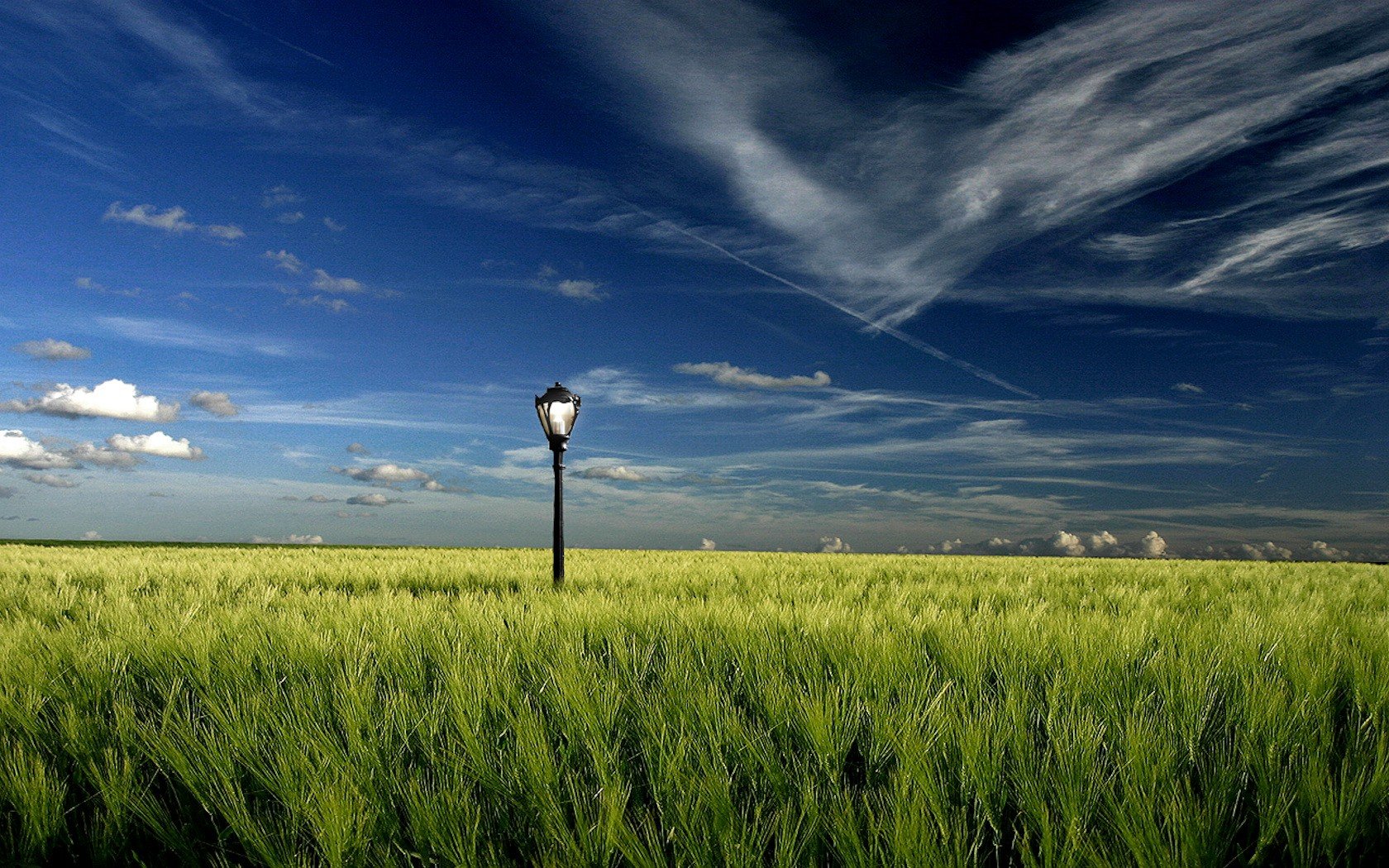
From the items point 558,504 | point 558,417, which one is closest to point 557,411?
point 558,417

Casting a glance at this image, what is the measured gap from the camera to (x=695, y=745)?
2.03m

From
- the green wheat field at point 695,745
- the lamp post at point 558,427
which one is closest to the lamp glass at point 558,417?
the lamp post at point 558,427

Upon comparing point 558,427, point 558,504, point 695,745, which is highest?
point 558,427

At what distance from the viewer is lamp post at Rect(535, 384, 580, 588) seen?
8.02 m

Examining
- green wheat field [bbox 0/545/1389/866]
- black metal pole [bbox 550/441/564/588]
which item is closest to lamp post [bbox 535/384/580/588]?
black metal pole [bbox 550/441/564/588]

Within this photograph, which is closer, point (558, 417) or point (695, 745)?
point (695, 745)

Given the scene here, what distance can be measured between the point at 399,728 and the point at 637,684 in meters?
0.85

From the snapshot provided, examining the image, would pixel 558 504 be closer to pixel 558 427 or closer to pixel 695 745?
pixel 558 427

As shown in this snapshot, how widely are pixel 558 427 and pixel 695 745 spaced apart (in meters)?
6.28

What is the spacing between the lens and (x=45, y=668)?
11.0ft

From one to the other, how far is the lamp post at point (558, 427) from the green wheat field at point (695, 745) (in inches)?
154

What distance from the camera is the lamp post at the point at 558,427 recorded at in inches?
316

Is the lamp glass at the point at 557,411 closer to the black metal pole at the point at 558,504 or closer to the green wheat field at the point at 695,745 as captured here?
the black metal pole at the point at 558,504

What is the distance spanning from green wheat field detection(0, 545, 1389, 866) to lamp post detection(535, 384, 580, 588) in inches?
154
